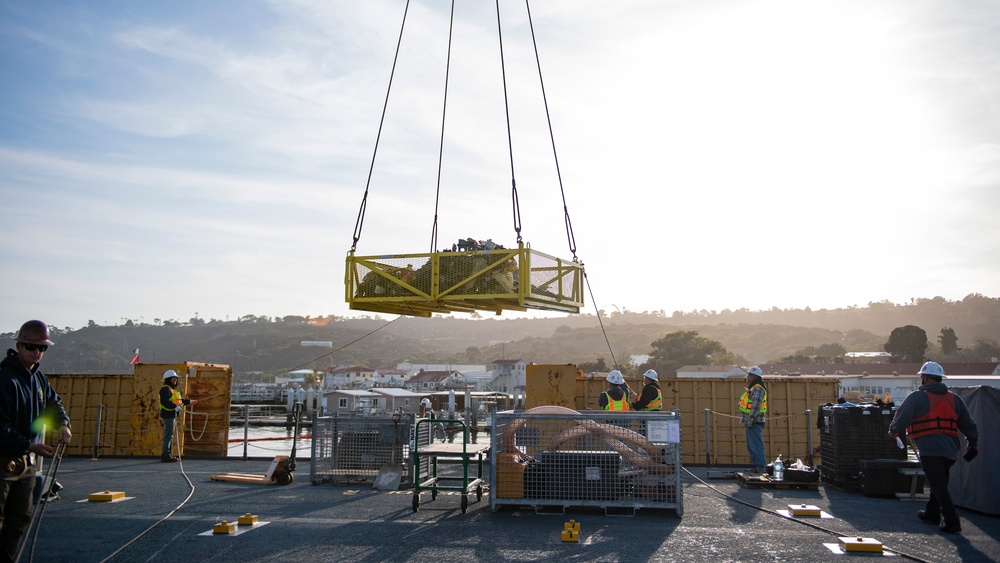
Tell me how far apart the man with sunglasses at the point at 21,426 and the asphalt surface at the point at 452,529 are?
102cm

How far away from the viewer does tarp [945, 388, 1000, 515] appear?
10.0m

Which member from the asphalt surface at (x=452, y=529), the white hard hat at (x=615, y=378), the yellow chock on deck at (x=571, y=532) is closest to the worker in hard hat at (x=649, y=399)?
the white hard hat at (x=615, y=378)

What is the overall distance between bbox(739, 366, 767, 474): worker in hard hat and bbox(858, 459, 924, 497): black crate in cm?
234

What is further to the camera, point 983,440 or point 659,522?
point 983,440

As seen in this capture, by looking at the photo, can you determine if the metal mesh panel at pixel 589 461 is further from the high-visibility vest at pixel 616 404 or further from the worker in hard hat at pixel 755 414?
the worker in hard hat at pixel 755 414

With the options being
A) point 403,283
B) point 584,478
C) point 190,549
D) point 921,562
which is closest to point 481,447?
point 584,478

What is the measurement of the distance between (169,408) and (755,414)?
1282 cm

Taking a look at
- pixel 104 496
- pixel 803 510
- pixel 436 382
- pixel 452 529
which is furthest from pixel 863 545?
pixel 436 382

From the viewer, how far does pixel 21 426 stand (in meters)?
5.90

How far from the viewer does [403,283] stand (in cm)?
1227

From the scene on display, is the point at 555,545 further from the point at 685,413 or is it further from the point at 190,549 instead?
the point at 685,413

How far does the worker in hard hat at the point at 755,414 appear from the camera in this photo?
13.8 m

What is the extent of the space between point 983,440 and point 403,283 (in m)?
9.13

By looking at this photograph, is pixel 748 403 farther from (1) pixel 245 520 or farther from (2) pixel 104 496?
(2) pixel 104 496
